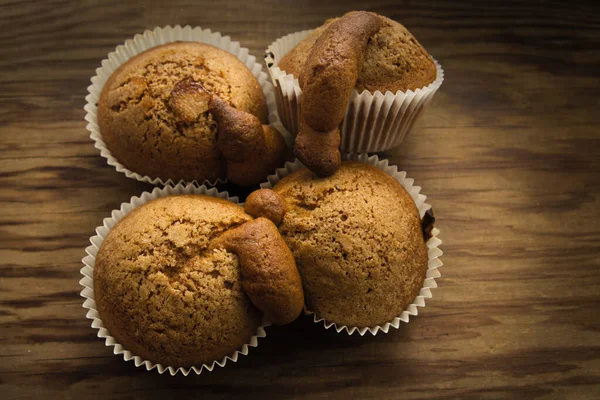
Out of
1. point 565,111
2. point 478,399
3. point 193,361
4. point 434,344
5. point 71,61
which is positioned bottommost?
point 478,399

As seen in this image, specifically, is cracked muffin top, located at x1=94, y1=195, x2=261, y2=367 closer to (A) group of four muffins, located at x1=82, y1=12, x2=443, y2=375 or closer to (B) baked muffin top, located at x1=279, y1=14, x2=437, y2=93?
(A) group of four muffins, located at x1=82, y1=12, x2=443, y2=375

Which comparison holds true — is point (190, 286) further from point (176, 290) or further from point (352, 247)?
point (352, 247)

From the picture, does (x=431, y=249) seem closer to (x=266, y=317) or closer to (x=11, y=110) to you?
(x=266, y=317)

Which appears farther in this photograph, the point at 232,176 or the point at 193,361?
the point at 232,176

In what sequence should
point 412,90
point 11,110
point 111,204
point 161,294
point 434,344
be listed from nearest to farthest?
point 161,294 < point 412,90 < point 434,344 < point 111,204 < point 11,110

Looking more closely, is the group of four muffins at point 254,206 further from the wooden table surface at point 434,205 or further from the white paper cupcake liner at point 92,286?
the wooden table surface at point 434,205

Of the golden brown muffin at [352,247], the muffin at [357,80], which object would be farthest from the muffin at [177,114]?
the golden brown muffin at [352,247]

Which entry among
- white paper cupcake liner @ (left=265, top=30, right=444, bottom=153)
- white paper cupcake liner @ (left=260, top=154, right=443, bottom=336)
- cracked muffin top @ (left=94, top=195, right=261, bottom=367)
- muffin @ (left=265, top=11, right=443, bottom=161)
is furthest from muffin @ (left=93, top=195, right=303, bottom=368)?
white paper cupcake liner @ (left=265, top=30, right=444, bottom=153)

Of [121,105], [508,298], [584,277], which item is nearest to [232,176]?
[121,105]
